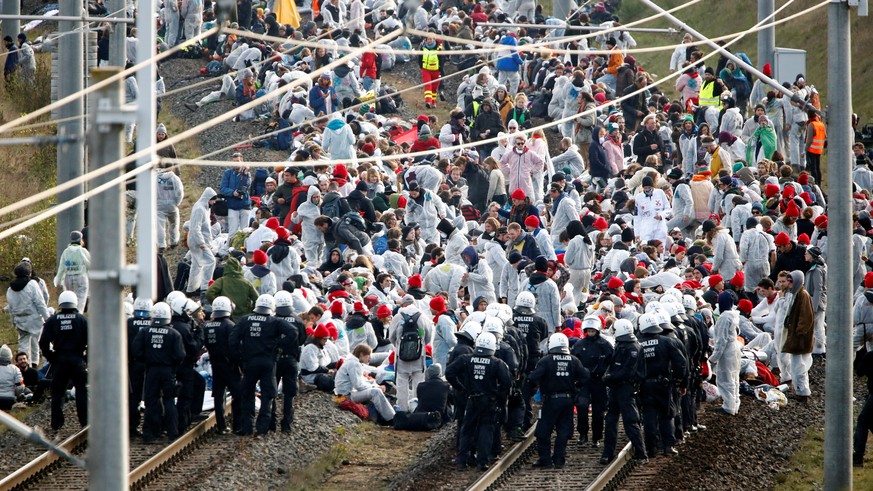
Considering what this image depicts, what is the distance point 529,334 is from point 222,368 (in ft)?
13.3

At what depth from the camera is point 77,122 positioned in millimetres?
23047

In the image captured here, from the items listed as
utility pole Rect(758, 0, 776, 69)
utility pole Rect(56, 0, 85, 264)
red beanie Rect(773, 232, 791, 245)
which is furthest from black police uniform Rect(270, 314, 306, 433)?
utility pole Rect(758, 0, 776, 69)

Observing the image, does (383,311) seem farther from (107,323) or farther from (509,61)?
(509,61)

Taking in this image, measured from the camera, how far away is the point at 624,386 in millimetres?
18172

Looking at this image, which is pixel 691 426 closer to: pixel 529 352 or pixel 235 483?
pixel 529 352

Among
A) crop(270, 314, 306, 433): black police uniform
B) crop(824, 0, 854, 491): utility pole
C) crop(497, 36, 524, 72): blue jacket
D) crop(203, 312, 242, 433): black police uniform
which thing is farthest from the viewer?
crop(497, 36, 524, 72): blue jacket

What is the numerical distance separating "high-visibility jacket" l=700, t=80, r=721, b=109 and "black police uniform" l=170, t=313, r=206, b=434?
51.8ft

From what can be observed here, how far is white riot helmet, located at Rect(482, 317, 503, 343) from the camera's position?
18.4 meters

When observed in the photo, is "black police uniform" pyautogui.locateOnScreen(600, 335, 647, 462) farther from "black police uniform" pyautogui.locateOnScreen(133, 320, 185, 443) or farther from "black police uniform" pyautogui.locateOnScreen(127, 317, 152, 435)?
"black police uniform" pyautogui.locateOnScreen(127, 317, 152, 435)

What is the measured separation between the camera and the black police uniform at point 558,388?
1803 centimetres

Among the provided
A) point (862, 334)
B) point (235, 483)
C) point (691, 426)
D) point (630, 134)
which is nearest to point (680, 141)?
point (630, 134)

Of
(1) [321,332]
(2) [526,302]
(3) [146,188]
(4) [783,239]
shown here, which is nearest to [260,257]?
(1) [321,332]

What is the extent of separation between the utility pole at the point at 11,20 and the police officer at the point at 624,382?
82.5ft

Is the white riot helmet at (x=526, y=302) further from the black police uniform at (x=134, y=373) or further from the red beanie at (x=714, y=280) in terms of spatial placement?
the black police uniform at (x=134, y=373)
